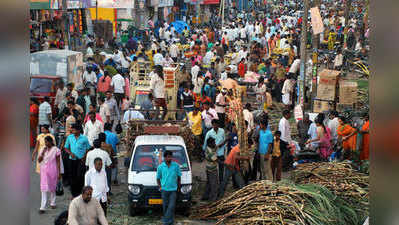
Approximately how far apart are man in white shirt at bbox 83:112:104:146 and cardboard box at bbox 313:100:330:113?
Result: 7.53 meters

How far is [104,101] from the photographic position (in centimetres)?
1520

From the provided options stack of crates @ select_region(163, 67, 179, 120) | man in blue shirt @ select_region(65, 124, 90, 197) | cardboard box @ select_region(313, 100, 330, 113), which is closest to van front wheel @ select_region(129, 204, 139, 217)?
man in blue shirt @ select_region(65, 124, 90, 197)

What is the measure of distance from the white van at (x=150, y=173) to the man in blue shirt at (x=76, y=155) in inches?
35.3

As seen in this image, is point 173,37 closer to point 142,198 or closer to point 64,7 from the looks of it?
point 64,7

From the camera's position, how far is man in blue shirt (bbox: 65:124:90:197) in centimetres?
1097

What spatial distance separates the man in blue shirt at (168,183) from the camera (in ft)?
32.2

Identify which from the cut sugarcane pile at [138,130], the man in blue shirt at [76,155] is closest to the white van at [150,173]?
the man in blue shirt at [76,155]

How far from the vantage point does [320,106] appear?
17.8 metres

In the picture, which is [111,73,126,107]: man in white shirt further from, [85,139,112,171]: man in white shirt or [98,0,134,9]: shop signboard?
[98,0,134,9]: shop signboard

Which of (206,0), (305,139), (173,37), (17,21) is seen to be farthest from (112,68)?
(206,0)

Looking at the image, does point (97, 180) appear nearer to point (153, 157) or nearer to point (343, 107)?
point (153, 157)

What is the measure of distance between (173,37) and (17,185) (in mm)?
37169

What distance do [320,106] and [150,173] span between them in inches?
331

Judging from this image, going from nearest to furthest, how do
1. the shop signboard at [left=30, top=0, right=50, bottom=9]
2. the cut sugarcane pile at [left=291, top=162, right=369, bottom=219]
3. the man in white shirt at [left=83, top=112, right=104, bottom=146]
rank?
the cut sugarcane pile at [left=291, top=162, right=369, bottom=219], the man in white shirt at [left=83, top=112, right=104, bottom=146], the shop signboard at [left=30, top=0, right=50, bottom=9]
